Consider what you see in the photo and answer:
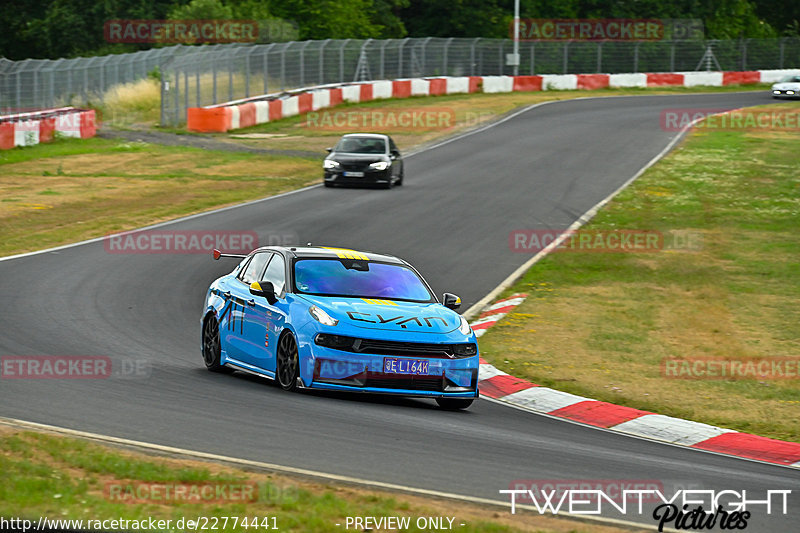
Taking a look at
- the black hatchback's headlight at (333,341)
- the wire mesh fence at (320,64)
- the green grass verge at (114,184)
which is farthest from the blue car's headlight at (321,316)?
the wire mesh fence at (320,64)

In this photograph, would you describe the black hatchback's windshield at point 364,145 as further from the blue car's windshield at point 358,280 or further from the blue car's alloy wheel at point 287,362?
the blue car's alloy wheel at point 287,362

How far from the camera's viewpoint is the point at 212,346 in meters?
13.0

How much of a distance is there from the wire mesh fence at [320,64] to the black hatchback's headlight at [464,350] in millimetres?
37741

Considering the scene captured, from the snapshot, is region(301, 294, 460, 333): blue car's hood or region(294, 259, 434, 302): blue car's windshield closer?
region(301, 294, 460, 333): blue car's hood

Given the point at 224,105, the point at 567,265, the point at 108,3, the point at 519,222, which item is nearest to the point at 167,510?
the point at 567,265

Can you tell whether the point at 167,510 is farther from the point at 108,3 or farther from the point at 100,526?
the point at 108,3

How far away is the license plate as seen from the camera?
11.0 metres

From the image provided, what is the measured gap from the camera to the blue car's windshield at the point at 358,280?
1209 centimetres

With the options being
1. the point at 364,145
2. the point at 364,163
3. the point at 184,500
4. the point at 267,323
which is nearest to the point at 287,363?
the point at 267,323

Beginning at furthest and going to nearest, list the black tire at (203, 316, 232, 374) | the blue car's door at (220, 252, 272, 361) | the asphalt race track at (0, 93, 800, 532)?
1. the black tire at (203, 316, 232, 374)
2. the blue car's door at (220, 252, 272, 361)
3. the asphalt race track at (0, 93, 800, 532)

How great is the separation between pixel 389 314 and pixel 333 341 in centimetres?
72

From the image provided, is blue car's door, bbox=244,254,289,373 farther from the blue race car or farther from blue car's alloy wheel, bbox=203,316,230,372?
blue car's alloy wheel, bbox=203,316,230,372

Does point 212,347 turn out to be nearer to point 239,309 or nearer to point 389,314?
point 239,309

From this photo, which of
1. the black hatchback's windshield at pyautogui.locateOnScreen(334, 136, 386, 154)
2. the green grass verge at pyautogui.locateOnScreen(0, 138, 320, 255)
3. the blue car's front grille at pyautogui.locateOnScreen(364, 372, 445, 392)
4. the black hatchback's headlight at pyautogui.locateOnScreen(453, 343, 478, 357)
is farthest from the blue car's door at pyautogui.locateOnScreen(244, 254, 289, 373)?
the black hatchback's windshield at pyautogui.locateOnScreen(334, 136, 386, 154)
